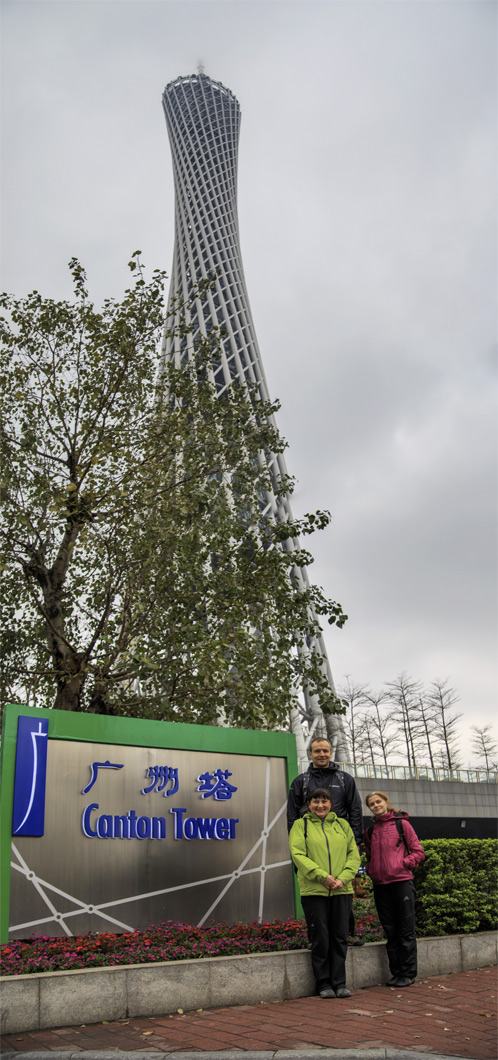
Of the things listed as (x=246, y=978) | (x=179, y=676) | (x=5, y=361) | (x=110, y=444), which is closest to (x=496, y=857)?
(x=246, y=978)

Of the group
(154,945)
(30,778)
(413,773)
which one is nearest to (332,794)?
(154,945)

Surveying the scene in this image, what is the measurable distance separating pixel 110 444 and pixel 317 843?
542cm

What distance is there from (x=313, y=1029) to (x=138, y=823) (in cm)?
272

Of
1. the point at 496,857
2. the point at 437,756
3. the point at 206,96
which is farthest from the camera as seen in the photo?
the point at 206,96

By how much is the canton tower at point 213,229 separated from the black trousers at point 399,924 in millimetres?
35193

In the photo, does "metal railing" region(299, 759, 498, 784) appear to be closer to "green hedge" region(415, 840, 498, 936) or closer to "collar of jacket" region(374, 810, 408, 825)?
"green hedge" region(415, 840, 498, 936)

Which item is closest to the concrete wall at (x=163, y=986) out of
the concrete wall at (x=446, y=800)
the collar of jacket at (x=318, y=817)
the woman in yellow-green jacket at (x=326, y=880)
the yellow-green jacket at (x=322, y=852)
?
the woman in yellow-green jacket at (x=326, y=880)

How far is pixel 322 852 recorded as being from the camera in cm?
580

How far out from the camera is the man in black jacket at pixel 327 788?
243 inches

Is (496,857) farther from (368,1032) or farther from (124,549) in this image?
(124,549)

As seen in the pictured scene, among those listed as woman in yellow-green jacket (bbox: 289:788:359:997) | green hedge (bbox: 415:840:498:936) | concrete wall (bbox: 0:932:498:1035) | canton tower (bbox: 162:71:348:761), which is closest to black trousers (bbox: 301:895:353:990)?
woman in yellow-green jacket (bbox: 289:788:359:997)

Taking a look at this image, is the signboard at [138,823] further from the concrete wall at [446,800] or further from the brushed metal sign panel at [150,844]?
the concrete wall at [446,800]

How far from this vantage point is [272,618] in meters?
10.4

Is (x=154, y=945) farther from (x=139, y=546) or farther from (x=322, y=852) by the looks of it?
(x=139, y=546)
